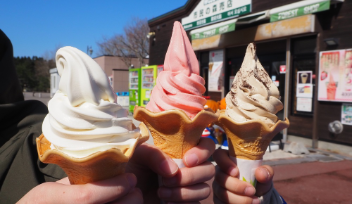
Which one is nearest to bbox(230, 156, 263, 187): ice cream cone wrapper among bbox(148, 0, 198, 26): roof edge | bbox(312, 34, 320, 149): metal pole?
bbox(312, 34, 320, 149): metal pole

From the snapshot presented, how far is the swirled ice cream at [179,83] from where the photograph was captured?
1793 millimetres

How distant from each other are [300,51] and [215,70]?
3.77 meters

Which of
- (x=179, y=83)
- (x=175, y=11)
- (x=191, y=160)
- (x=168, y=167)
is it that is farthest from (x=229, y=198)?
(x=175, y=11)

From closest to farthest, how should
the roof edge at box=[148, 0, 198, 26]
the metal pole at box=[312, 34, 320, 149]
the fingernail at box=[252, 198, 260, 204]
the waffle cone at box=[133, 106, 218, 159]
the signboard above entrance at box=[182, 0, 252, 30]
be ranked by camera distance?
the waffle cone at box=[133, 106, 218, 159] < the fingernail at box=[252, 198, 260, 204] < the metal pole at box=[312, 34, 320, 149] < the signboard above entrance at box=[182, 0, 252, 30] < the roof edge at box=[148, 0, 198, 26]

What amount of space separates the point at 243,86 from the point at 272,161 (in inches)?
183

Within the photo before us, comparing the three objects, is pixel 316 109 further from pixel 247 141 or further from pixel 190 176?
pixel 190 176

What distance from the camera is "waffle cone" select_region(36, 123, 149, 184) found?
1.21 meters

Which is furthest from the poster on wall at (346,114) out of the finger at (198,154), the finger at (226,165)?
the finger at (198,154)

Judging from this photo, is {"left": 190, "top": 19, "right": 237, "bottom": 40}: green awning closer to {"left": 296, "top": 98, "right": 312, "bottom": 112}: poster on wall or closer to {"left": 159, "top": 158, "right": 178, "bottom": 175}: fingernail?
{"left": 296, "top": 98, "right": 312, "bottom": 112}: poster on wall

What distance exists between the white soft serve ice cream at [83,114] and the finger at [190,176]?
1.14 feet

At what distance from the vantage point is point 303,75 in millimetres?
7836

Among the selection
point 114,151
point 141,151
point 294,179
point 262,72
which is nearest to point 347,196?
point 294,179

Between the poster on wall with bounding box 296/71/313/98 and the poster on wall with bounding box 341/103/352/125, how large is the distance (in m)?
0.99

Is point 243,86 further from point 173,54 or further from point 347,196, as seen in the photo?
point 347,196
